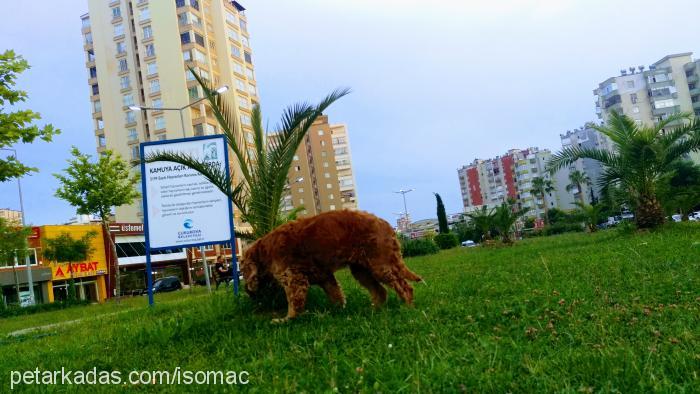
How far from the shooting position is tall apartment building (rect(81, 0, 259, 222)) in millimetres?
51375

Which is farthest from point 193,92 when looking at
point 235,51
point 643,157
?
point 643,157

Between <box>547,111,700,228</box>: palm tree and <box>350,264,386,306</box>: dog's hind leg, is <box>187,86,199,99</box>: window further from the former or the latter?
<box>350,264,386,306</box>: dog's hind leg

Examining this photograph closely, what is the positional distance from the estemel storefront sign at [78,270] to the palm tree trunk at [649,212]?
107ft

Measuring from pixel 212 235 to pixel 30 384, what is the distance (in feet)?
18.0

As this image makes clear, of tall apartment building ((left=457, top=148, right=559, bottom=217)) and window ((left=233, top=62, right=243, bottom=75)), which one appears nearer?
window ((left=233, top=62, right=243, bottom=75))

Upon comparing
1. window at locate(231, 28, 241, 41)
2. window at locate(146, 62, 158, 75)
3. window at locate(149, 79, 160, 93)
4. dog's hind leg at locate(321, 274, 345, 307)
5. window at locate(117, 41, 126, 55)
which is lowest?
dog's hind leg at locate(321, 274, 345, 307)

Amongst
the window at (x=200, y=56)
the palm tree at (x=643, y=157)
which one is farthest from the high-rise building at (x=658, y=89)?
the palm tree at (x=643, y=157)

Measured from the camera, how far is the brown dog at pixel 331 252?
4746mm

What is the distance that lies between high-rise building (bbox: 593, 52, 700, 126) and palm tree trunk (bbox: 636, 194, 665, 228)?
2752 inches

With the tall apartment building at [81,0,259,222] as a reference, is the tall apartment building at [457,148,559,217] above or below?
below

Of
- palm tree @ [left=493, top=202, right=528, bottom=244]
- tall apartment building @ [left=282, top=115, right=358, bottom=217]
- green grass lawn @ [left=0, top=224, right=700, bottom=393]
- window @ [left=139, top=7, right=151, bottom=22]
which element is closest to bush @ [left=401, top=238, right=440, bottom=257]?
palm tree @ [left=493, top=202, right=528, bottom=244]

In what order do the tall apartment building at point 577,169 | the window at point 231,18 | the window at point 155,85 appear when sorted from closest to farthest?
the window at point 155,85 → the window at point 231,18 → the tall apartment building at point 577,169

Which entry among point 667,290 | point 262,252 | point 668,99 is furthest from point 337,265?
point 668,99

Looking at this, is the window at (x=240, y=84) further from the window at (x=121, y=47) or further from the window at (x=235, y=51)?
the window at (x=121, y=47)
